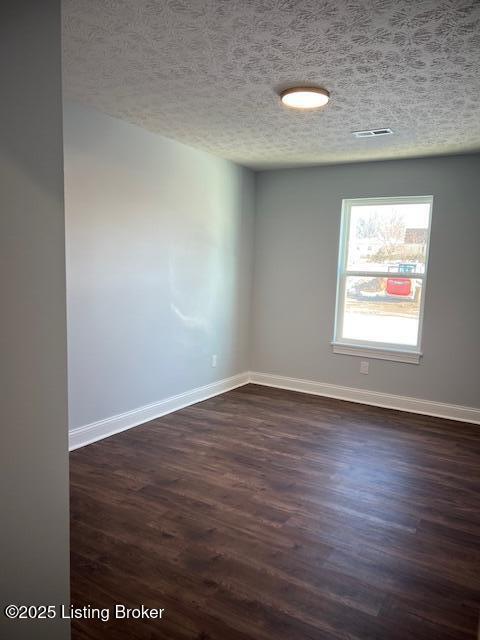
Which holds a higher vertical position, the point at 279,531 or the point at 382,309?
the point at 382,309

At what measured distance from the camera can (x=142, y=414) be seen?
4.13m

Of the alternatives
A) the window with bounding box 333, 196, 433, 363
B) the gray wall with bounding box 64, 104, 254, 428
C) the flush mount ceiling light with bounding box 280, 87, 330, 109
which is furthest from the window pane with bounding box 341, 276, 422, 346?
the flush mount ceiling light with bounding box 280, 87, 330, 109

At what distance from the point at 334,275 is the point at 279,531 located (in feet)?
10.3

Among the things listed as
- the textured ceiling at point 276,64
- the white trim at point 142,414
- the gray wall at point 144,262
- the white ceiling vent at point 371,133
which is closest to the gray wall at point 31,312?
the textured ceiling at point 276,64

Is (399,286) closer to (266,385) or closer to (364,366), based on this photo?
(364,366)

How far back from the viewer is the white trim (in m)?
3.58

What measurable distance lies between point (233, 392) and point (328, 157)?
270 cm

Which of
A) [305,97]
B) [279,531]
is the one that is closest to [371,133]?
[305,97]

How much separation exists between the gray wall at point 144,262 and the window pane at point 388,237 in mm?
1268

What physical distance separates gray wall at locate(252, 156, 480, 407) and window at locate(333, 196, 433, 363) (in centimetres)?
11

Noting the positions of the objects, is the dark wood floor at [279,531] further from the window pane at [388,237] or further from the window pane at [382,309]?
the window pane at [388,237]

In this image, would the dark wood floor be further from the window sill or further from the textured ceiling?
the textured ceiling

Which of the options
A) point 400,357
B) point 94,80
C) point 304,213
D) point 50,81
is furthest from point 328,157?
point 50,81

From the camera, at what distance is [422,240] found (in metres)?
4.67
